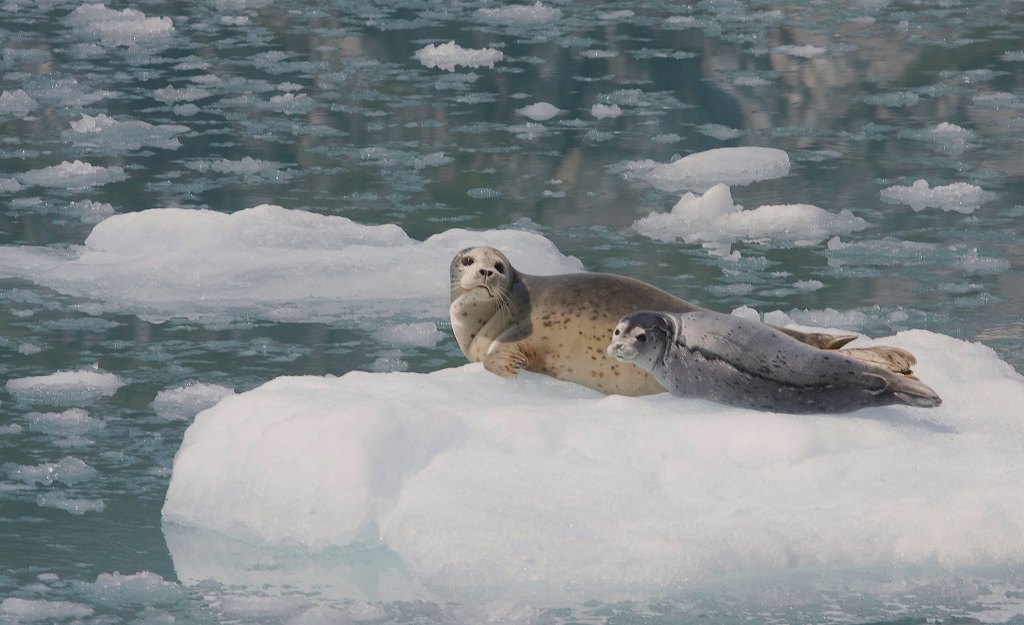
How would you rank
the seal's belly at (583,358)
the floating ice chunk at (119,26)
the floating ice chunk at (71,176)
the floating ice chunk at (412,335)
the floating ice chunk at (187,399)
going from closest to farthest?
the seal's belly at (583,358), the floating ice chunk at (187,399), the floating ice chunk at (412,335), the floating ice chunk at (71,176), the floating ice chunk at (119,26)

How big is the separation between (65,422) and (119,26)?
9614 millimetres

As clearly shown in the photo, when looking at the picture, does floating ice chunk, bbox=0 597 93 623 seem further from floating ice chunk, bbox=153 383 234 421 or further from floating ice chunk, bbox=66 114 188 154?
floating ice chunk, bbox=66 114 188 154

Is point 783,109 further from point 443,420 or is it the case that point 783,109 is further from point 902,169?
point 443,420

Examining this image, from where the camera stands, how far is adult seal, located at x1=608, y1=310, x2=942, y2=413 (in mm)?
5262

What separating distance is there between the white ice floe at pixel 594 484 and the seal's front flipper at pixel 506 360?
0.22 m

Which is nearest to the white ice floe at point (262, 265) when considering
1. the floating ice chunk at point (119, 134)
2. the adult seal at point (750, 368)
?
the adult seal at point (750, 368)

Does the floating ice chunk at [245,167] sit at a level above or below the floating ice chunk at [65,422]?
above

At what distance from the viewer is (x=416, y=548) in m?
4.63

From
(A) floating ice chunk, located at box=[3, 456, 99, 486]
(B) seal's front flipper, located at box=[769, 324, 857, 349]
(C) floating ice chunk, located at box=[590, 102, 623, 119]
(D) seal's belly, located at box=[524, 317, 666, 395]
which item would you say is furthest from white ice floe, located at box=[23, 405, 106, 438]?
(C) floating ice chunk, located at box=[590, 102, 623, 119]

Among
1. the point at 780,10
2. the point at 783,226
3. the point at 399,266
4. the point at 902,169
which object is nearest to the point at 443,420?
the point at 399,266

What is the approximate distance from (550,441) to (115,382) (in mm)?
2049

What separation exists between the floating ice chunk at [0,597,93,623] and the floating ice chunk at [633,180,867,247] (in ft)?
15.0

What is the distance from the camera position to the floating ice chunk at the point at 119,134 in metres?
11.0

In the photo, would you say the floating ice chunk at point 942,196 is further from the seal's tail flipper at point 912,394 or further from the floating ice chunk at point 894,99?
the seal's tail flipper at point 912,394
